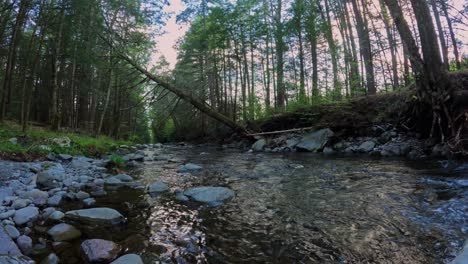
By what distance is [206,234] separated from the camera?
100 inches

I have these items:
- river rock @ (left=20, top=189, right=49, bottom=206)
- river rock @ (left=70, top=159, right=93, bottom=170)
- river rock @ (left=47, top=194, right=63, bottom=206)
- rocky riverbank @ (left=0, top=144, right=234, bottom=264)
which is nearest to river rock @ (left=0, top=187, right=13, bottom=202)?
rocky riverbank @ (left=0, top=144, right=234, bottom=264)

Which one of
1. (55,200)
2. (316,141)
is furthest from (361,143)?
(55,200)

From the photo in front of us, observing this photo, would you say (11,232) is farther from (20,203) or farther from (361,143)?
(361,143)

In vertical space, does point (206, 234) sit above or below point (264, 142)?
below

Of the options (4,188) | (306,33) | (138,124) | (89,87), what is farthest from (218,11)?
(138,124)

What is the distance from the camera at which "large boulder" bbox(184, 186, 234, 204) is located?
3.65 m

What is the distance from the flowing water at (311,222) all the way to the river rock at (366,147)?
3302mm

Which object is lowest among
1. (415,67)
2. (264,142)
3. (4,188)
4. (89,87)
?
(4,188)

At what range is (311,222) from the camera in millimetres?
2719

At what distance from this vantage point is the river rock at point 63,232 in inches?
94.3

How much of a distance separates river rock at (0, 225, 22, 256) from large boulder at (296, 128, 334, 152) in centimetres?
860

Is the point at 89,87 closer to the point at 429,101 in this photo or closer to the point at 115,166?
the point at 115,166

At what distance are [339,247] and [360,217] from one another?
76cm

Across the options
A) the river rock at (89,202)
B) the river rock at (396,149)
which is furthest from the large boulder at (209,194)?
the river rock at (396,149)
